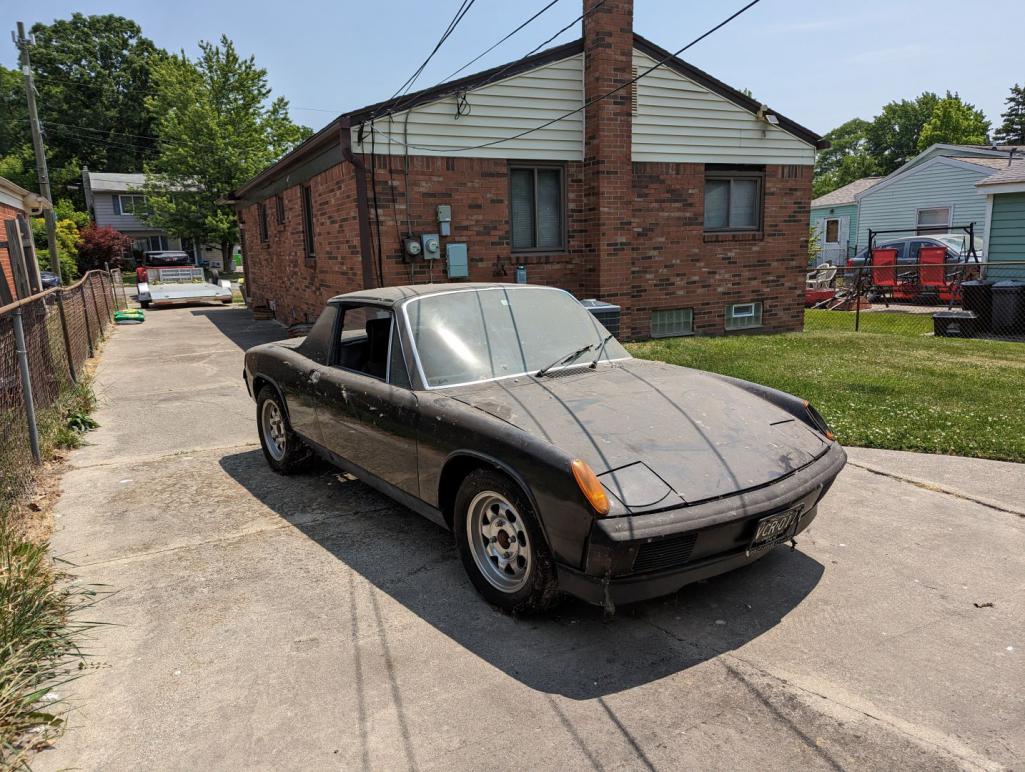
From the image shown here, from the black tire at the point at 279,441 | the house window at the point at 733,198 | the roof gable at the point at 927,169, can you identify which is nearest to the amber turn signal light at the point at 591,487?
the black tire at the point at 279,441

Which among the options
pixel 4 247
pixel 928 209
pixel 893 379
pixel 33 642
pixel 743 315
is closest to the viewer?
pixel 33 642

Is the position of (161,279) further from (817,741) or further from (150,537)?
(817,741)

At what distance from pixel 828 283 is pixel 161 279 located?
23185 millimetres

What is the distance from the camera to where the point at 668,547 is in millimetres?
2826

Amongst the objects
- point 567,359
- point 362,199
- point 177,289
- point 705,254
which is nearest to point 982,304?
point 705,254

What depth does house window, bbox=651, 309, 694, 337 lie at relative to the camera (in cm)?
1235

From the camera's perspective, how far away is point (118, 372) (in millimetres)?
10734

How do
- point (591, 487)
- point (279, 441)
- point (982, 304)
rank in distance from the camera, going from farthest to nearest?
point (982, 304) → point (279, 441) → point (591, 487)

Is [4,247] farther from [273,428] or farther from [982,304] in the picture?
[982,304]

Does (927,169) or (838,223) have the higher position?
(927,169)

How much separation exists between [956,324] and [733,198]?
14.9ft

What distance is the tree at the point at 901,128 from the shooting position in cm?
6731

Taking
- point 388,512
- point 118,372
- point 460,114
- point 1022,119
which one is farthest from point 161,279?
Answer: point 1022,119

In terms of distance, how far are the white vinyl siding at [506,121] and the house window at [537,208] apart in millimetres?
278
